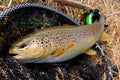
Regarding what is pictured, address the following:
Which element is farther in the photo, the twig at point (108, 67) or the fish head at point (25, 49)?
the twig at point (108, 67)

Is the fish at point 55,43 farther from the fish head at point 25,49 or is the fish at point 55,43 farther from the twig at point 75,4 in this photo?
the twig at point 75,4

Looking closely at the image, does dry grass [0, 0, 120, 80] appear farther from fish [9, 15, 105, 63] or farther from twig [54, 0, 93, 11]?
fish [9, 15, 105, 63]

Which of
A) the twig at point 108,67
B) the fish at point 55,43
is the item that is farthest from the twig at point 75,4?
the twig at point 108,67

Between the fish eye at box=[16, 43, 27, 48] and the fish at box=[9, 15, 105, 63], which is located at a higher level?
the fish eye at box=[16, 43, 27, 48]

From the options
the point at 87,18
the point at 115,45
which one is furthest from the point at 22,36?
the point at 115,45

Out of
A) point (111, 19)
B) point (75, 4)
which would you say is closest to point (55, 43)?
point (75, 4)

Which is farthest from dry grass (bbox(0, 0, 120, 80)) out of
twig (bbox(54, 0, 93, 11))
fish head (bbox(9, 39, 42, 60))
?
fish head (bbox(9, 39, 42, 60))

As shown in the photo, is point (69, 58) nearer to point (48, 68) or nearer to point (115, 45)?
point (48, 68)

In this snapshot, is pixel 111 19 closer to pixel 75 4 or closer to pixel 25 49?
pixel 75 4
